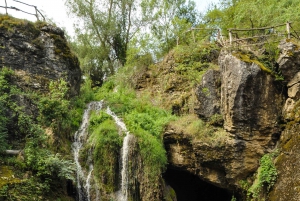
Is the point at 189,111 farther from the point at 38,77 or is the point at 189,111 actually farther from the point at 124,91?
the point at 38,77

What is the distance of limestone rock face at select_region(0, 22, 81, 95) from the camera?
47.4 feet

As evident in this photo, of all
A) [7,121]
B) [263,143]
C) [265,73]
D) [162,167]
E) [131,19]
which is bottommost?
[162,167]

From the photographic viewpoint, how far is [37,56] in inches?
608

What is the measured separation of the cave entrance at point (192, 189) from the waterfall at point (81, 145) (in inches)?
227

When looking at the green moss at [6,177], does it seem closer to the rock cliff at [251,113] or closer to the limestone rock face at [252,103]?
the rock cliff at [251,113]

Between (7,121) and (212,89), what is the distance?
976cm

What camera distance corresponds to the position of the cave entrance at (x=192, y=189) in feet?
57.6

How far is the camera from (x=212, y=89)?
14328 millimetres

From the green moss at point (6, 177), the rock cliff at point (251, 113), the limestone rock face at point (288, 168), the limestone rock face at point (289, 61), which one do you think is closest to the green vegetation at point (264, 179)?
the limestone rock face at point (288, 168)

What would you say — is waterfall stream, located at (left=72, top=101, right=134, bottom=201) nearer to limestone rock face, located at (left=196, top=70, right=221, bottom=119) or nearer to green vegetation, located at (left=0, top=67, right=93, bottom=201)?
green vegetation, located at (left=0, top=67, right=93, bottom=201)

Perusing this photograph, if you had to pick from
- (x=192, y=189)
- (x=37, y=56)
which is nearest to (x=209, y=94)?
(x=192, y=189)

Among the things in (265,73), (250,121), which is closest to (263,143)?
(250,121)

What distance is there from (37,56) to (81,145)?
548 cm

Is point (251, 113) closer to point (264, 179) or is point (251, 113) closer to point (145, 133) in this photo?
point (264, 179)
